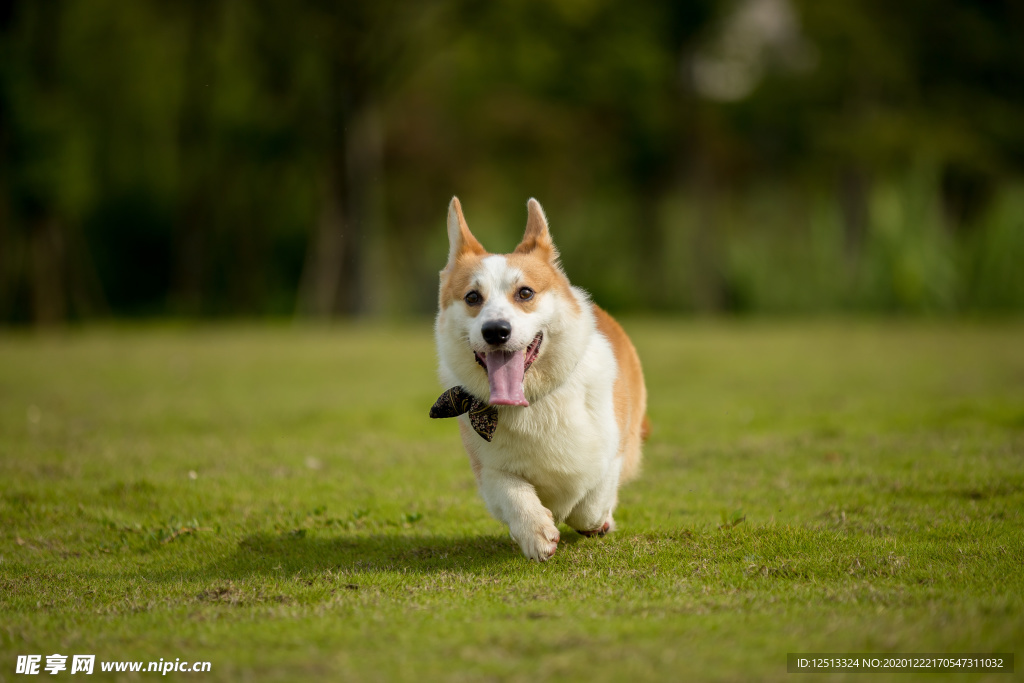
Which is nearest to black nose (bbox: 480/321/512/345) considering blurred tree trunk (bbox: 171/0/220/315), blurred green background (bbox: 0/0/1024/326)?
blurred green background (bbox: 0/0/1024/326)

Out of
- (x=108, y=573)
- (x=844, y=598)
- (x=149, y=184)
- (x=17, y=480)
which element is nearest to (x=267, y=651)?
(x=108, y=573)

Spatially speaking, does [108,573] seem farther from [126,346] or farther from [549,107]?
[549,107]

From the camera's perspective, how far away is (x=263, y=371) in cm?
1223

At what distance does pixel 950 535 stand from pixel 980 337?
11.6m

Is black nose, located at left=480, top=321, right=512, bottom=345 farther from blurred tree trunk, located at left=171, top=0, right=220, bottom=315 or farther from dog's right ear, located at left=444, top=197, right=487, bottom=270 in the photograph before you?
blurred tree trunk, located at left=171, top=0, right=220, bottom=315

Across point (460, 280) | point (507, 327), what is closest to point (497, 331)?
point (507, 327)

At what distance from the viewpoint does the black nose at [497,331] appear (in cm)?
393

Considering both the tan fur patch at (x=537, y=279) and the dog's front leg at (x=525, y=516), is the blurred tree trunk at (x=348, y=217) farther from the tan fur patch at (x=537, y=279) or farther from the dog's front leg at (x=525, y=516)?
the dog's front leg at (x=525, y=516)

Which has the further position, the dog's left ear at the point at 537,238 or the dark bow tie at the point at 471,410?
the dog's left ear at the point at 537,238

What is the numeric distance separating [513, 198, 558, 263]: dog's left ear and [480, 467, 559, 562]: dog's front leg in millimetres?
1197

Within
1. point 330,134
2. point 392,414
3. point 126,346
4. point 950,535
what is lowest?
point 126,346

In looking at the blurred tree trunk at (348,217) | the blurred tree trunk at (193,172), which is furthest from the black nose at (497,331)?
the blurred tree trunk at (193,172)

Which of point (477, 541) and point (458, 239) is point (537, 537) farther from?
point (458, 239)

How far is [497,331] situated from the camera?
3938 millimetres
